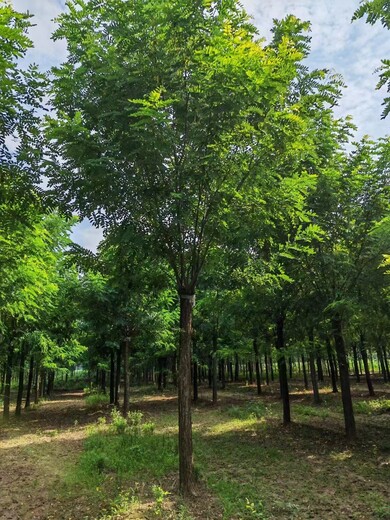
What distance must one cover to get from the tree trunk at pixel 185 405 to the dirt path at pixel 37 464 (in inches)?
70.6

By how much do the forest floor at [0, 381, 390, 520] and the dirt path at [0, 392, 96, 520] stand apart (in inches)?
1.0

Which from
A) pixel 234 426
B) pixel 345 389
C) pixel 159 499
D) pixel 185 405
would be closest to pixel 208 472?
pixel 185 405

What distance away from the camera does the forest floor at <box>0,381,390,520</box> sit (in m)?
6.39

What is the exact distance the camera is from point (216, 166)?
6715 millimetres

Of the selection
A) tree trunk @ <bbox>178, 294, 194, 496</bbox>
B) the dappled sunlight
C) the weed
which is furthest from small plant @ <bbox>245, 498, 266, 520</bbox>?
the weed

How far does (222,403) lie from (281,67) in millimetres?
18266

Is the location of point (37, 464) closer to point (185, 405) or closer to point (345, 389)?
point (185, 405)

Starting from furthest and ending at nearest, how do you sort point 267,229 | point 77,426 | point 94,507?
point 77,426
point 267,229
point 94,507

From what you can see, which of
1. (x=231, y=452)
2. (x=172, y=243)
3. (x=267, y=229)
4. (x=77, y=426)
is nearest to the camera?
(x=172, y=243)

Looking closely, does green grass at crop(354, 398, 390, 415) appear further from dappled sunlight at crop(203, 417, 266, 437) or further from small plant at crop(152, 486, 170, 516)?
small plant at crop(152, 486, 170, 516)

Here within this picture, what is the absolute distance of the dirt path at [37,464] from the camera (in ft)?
21.5

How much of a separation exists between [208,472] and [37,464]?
429 cm

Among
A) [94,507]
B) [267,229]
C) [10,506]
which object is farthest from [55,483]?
[267,229]

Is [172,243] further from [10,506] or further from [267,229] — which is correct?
[10,506]
